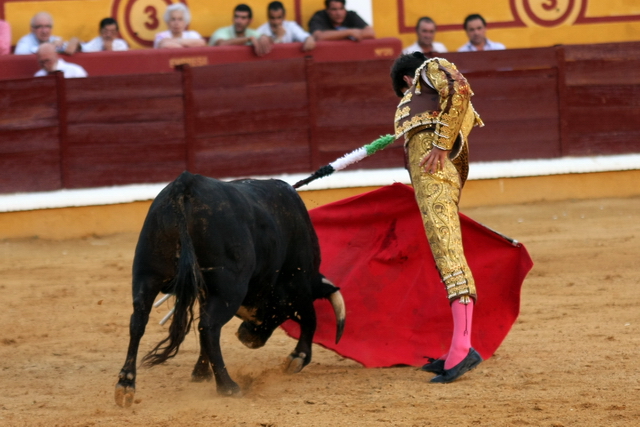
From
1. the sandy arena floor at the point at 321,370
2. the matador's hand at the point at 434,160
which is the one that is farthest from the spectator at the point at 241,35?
the matador's hand at the point at 434,160

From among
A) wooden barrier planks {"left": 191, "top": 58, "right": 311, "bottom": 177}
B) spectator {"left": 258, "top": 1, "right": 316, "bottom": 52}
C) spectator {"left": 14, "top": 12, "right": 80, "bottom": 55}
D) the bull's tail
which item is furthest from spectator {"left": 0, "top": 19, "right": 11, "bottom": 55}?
the bull's tail

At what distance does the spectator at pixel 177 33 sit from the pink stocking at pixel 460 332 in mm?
4586

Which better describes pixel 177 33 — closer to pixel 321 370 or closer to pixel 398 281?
pixel 398 281

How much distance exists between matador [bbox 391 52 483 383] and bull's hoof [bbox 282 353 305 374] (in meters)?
0.49

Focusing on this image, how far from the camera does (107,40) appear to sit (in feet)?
23.5

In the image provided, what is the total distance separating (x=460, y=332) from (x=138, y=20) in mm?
5379

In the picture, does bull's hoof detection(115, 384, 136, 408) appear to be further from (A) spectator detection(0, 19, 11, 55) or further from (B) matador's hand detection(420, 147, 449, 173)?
(A) spectator detection(0, 19, 11, 55)

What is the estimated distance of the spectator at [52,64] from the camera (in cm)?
666

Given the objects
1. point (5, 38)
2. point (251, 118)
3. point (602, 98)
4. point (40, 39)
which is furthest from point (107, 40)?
point (602, 98)

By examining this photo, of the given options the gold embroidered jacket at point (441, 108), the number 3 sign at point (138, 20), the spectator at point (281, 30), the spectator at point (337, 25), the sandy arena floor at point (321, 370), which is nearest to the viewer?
the sandy arena floor at point (321, 370)

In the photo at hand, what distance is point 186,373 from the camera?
3.49m

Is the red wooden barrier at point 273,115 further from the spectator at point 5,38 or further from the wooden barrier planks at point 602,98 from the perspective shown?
the spectator at point 5,38

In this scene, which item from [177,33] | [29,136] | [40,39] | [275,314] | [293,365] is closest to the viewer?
[293,365]

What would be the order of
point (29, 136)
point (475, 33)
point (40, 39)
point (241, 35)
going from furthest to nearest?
point (475, 33) < point (241, 35) < point (40, 39) < point (29, 136)
